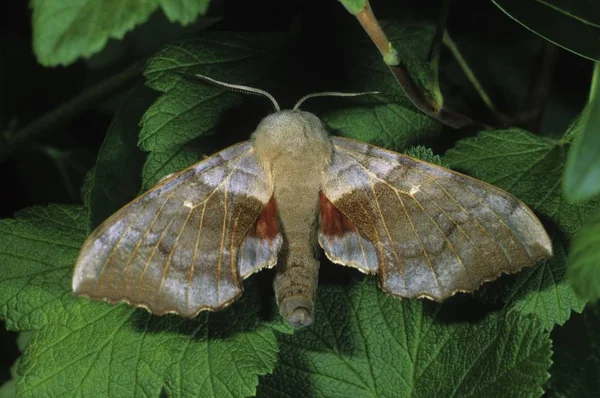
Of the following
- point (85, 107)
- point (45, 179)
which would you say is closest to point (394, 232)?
point (85, 107)

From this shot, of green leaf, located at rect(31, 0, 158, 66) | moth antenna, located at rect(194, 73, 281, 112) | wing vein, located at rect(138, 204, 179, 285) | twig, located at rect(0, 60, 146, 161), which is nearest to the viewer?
green leaf, located at rect(31, 0, 158, 66)

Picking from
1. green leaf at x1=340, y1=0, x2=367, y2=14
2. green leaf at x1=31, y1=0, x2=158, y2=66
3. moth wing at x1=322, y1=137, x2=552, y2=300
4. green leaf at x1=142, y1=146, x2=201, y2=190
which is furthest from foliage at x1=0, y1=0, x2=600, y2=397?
green leaf at x1=31, y1=0, x2=158, y2=66

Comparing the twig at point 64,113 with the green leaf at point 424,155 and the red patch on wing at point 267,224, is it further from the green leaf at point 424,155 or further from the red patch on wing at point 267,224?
the green leaf at point 424,155

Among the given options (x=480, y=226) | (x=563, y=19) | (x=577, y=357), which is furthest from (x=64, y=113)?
(x=577, y=357)

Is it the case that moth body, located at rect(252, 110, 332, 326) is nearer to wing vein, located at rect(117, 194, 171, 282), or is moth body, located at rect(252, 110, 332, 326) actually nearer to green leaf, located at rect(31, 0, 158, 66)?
wing vein, located at rect(117, 194, 171, 282)

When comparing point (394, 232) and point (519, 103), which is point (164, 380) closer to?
point (394, 232)

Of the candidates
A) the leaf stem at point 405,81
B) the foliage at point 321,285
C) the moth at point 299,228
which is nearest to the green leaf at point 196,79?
the foliage at point 321,285

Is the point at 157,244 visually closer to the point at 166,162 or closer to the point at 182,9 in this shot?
the point at 166,162
